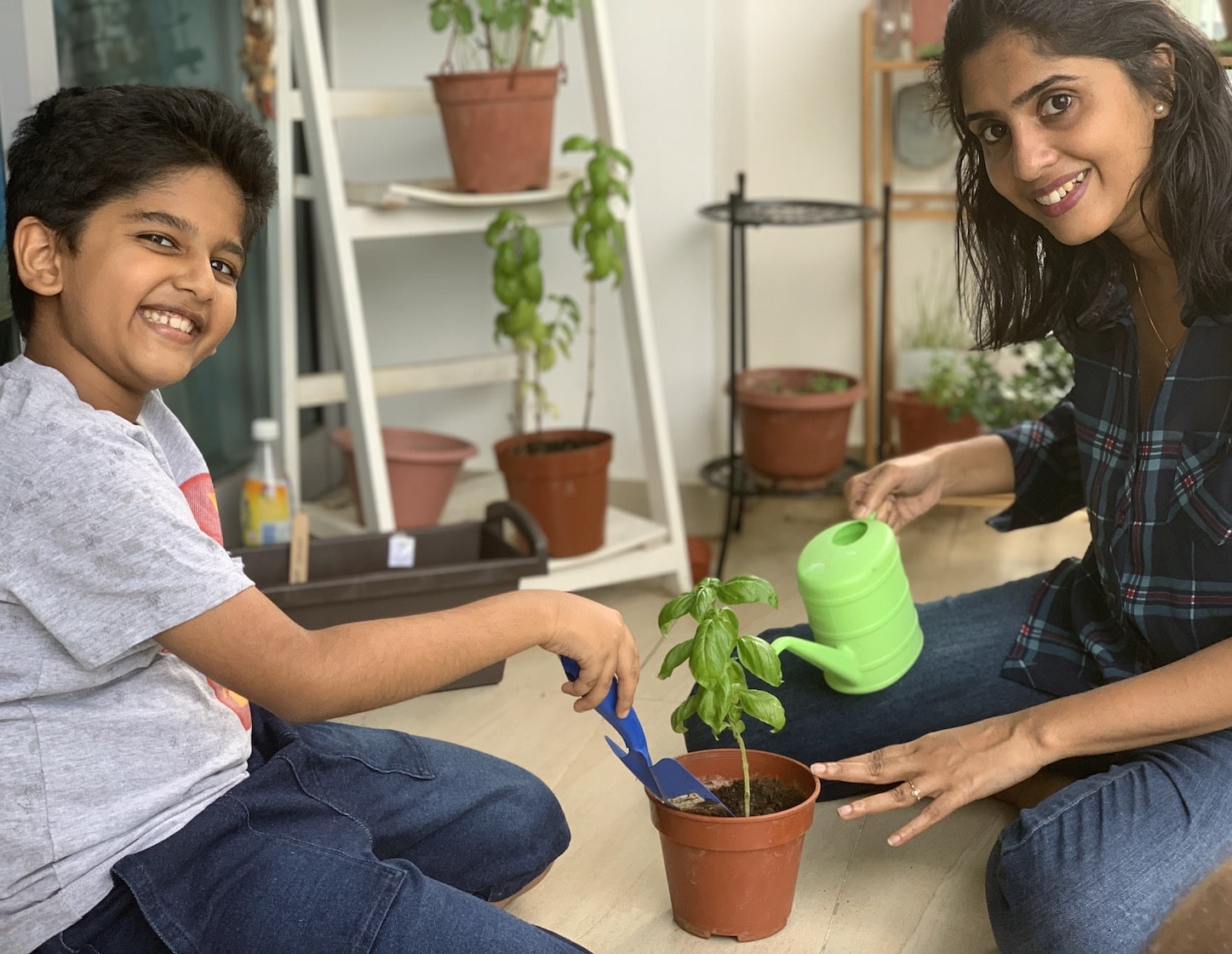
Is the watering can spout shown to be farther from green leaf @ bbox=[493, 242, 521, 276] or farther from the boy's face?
green leaf @ bbox=[493, 242, 521, 276]

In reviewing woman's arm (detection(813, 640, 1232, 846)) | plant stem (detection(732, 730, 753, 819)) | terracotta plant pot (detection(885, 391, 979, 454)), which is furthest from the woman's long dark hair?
terracotta plant pot (detection(885, 391, 979, 454))

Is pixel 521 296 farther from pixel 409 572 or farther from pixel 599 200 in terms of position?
pixel 409 572

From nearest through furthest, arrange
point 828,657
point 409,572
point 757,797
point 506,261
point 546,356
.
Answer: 1. point 757,797
2. point 828,657
3. point 409,572
4. point 506,261
5. point 546,356

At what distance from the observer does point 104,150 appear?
1080mm

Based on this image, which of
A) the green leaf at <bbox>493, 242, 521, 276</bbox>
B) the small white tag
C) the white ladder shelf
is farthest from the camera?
the green leaf at <bbox>493, 242, 521, 276</bbox>

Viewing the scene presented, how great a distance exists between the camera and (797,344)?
10.9 ft

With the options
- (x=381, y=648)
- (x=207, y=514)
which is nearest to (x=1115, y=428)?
(x=381, y=648)

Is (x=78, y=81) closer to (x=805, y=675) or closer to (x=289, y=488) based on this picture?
(x=289, y=488)

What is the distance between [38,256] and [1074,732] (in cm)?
97

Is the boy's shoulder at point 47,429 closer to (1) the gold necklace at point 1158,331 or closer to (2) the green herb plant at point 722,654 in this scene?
(2) the green herb plant at point 722,654

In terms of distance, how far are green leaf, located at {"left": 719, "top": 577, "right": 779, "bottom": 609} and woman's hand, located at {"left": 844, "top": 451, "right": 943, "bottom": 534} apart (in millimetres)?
347

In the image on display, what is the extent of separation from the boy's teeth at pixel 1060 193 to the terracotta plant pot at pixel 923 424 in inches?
62.6

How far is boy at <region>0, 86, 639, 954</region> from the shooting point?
102 cm

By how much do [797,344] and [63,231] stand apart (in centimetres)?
241
